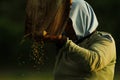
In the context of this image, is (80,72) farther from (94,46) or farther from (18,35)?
(18,35)

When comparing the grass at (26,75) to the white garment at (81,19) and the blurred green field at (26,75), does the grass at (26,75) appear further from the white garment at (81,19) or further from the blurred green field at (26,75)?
the white garment at (81,19)

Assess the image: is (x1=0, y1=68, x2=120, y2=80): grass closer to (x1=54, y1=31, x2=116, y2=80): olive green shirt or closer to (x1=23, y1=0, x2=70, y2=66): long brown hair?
(x1=54, y1=31, x2=116, y2=80): olive green shirt

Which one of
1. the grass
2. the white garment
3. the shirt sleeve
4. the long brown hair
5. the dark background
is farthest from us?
the dark background

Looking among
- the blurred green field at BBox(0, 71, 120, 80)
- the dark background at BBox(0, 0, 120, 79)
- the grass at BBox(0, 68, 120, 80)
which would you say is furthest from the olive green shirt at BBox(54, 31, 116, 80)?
the dark background at BBox(0, 0, 120, 79)

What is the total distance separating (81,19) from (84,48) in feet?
0.86

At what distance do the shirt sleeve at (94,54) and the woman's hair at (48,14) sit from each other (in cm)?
23

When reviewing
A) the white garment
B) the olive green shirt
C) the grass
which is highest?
the white garment

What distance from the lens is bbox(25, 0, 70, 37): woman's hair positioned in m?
6.33

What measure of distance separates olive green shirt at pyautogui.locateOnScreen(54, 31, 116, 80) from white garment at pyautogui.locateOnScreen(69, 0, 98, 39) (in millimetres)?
76

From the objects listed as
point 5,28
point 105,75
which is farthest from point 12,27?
point 105,75

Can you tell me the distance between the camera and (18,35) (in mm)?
27891

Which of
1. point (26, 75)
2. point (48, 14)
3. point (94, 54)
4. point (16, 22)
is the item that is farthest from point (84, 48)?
point (16, 22)

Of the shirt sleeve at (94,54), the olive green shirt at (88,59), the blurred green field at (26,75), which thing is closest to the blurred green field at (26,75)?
the blurred green field at (26,75)

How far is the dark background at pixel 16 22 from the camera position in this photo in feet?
89.5
